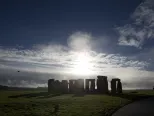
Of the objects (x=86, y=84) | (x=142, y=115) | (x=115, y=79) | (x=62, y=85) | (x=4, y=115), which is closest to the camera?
(x=142, y=115)

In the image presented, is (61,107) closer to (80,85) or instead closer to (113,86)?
(113,86)

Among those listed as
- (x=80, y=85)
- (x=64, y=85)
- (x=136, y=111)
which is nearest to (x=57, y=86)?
(x=64, y=85)

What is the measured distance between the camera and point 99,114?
1037 inches

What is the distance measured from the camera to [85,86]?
294 ft

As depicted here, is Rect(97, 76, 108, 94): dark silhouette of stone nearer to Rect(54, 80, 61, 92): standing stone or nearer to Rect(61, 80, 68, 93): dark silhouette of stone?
Rect(61, 80, 68, 93): dark silhouette of stone

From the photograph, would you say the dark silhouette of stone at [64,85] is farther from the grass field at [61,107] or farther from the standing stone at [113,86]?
the grass field at [61,107]

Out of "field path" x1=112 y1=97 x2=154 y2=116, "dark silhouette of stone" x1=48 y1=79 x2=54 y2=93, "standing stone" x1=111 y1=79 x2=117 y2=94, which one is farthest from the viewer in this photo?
"dark silhouette of stone" x1=48 y1=79 x2=54 y2=93

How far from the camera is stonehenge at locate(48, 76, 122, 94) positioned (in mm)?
81500

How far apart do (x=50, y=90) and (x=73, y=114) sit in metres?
72.9

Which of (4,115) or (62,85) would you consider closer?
(4,115)

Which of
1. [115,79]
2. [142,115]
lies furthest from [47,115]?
[115,79]

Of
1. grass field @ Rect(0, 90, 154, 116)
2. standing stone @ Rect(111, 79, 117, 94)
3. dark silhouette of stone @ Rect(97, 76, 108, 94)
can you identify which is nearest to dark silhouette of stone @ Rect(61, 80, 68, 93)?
dark silhouette of stone @ Rect(97, 76, 108, 94)

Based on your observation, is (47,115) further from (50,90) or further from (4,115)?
(50,90)

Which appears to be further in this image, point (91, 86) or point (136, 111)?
point (91, 86)
